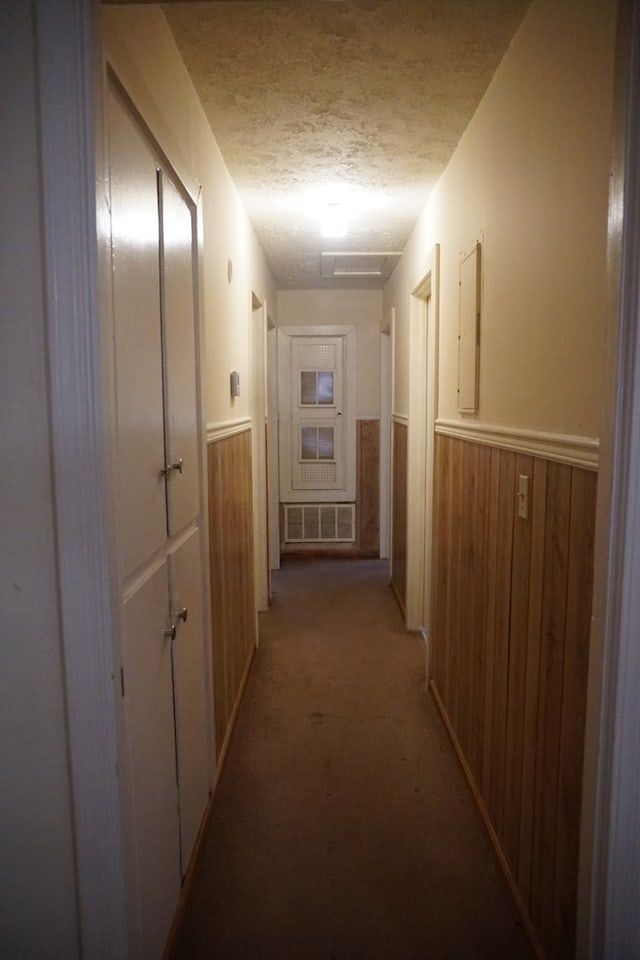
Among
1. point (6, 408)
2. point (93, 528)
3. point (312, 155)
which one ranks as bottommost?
point (93, 528)

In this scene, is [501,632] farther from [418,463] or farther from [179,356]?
[418,463]

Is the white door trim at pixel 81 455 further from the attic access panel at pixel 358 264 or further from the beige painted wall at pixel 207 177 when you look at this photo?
the attic access panel at pixel 358 264

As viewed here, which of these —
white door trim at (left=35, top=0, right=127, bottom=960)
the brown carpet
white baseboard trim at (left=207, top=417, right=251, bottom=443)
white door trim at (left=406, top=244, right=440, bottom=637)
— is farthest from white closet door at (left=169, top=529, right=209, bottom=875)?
white door trim at (left=406, top=244, right=440, bottom=637)

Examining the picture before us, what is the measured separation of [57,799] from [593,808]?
2.82ft

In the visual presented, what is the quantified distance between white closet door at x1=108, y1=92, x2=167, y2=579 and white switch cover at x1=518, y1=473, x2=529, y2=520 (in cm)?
90

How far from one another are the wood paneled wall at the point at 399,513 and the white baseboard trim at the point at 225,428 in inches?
47.8

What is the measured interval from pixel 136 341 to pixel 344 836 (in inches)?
64.8

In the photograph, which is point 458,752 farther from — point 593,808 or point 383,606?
point 383,606

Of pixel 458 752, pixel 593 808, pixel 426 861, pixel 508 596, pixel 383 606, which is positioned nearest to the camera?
pixel 593 808

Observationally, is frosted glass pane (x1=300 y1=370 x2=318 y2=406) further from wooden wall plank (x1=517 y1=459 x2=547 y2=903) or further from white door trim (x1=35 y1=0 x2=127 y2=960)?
white door trim (x1=35 y1=0 x2=127 y2=960)

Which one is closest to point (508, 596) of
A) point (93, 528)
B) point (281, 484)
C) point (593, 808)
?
point (593, 808)

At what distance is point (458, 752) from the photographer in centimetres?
228

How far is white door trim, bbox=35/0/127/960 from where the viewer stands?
817mm

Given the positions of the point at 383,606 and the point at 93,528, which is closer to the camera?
the point at 93,528
